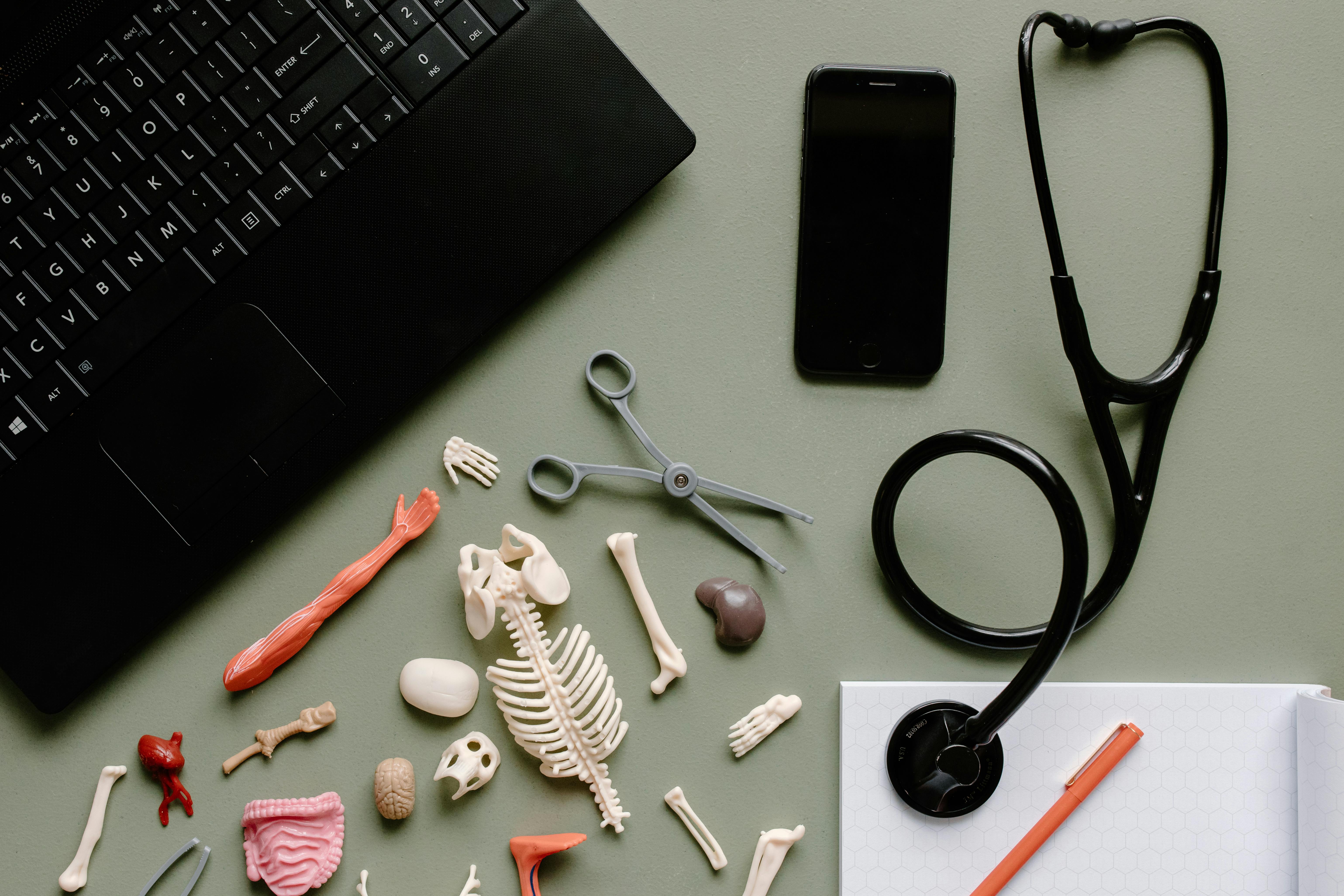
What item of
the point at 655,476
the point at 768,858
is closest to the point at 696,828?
the point at 768,858

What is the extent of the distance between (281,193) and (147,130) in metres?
0.09

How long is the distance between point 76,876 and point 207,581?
0.25 m

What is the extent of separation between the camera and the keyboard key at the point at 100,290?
61 centimetres

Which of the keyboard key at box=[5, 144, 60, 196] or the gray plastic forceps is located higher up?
the keyboard key at box=[5, 144, 60, 196]

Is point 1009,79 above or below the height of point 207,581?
below

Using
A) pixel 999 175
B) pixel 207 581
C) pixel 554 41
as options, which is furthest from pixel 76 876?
pixel 999 175

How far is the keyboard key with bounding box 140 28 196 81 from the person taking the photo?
1.99ft

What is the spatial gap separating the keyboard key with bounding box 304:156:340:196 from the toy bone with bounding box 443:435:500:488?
207 mm

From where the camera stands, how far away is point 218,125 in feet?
2.00

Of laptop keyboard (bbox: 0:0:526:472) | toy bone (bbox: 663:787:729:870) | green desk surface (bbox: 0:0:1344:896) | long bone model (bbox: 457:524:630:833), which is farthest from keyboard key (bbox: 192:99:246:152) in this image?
toy bone (bbox: 663:787:729:870)

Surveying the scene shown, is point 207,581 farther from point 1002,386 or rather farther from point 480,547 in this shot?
point 1002,386

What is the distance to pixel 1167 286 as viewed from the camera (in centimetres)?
71

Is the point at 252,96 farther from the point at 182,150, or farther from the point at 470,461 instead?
the point at 470,461

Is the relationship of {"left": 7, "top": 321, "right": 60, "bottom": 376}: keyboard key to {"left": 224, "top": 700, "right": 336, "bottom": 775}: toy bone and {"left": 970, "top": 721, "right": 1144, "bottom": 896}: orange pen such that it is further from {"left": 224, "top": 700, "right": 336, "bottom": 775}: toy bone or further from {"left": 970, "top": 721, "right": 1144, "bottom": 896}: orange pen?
{"left": 970, "top": 721, "right": 1144, "bottom": 896}: orange pen
